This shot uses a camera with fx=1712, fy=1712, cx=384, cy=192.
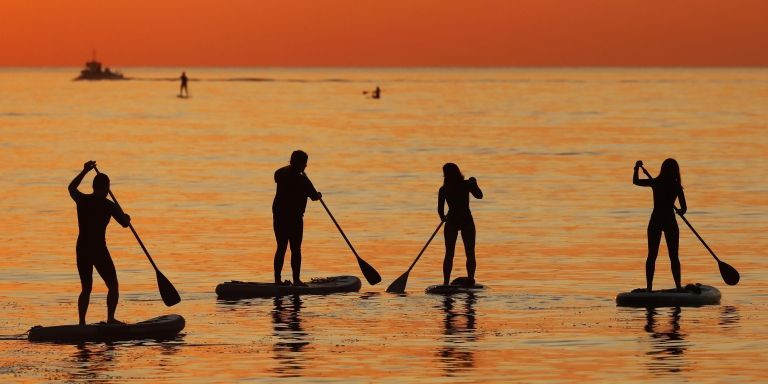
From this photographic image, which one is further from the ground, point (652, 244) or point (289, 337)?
point (652, 244)

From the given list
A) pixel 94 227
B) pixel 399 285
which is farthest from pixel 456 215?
pixel 94 227

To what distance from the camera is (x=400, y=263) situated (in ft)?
91.8

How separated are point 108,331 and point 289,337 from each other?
203 cm

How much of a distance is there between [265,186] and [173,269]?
2126cm

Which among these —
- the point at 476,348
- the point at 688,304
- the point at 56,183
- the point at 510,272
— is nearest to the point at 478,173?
the point at 56,183

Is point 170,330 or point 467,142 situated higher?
point 467,142

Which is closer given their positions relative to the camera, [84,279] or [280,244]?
[84,279]

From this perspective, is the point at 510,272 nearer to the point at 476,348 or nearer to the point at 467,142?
the point at 476,348

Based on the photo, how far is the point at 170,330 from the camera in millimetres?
19344

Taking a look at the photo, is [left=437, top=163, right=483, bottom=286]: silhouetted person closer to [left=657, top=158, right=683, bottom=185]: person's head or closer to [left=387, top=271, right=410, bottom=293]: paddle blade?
[left=387, top=271, right=410, bottom=293]: paddle blade

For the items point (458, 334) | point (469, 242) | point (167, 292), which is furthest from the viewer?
point (469, 242)

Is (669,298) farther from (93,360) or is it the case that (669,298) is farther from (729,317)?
(93,360)

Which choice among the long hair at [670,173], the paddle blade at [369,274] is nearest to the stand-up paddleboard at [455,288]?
the paddle blade at [369,274]

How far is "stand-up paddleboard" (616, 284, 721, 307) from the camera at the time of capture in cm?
2173
